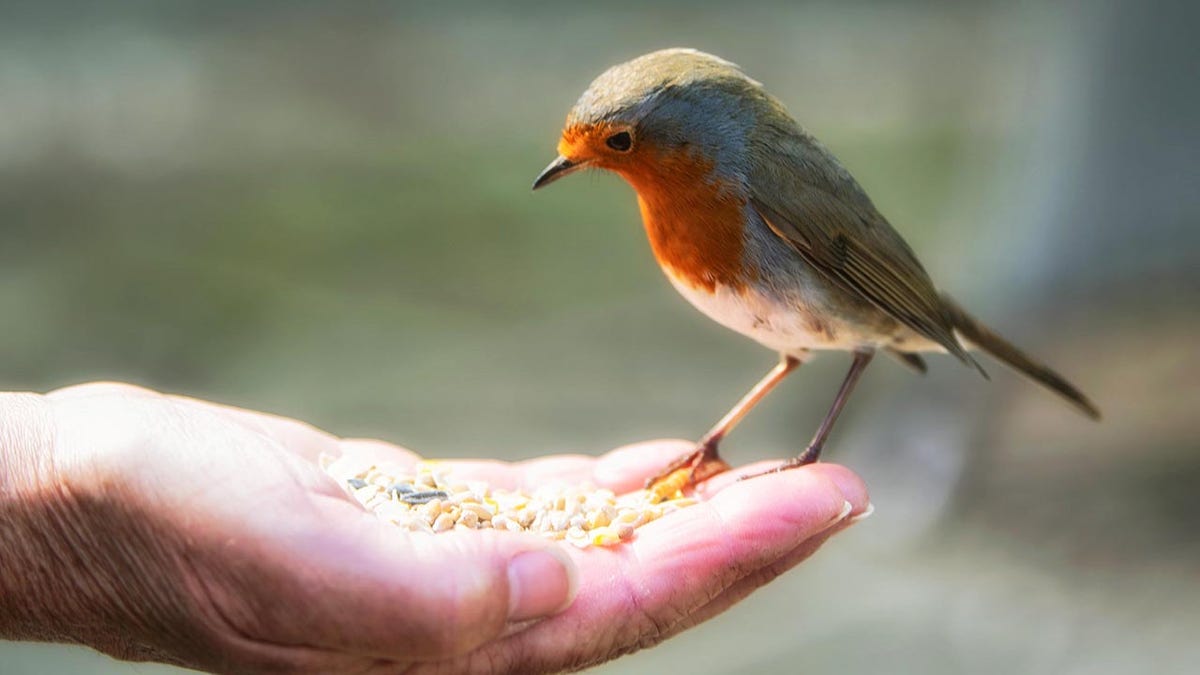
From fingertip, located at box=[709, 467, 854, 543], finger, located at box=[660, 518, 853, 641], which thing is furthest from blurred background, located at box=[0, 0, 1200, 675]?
fingertip, located at box=[709, 467, 854, 543]

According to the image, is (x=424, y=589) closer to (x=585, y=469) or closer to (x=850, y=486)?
(x=850, y=486)

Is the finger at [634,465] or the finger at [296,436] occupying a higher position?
the finger at [296,436]

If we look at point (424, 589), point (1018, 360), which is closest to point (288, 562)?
point (424, 589)

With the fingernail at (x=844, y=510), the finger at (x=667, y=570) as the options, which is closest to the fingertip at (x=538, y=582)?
the finger at (x=667, y=570)

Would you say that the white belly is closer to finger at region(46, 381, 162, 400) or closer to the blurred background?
finger at region(46, 381, 162, 400)

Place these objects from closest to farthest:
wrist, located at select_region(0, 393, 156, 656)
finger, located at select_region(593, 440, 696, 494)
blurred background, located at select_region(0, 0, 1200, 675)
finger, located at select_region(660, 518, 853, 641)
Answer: wrist, located at select_region(0, 393, 156, 656) → finger, located at select_region(660, 518, 853, 641) → finger, located at select_region(593, 440, 696, 494) → blurred background, located at select_region(0, 0, 1200, 675)

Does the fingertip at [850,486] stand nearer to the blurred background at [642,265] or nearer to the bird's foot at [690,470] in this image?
the bird's foot at [690,470]
